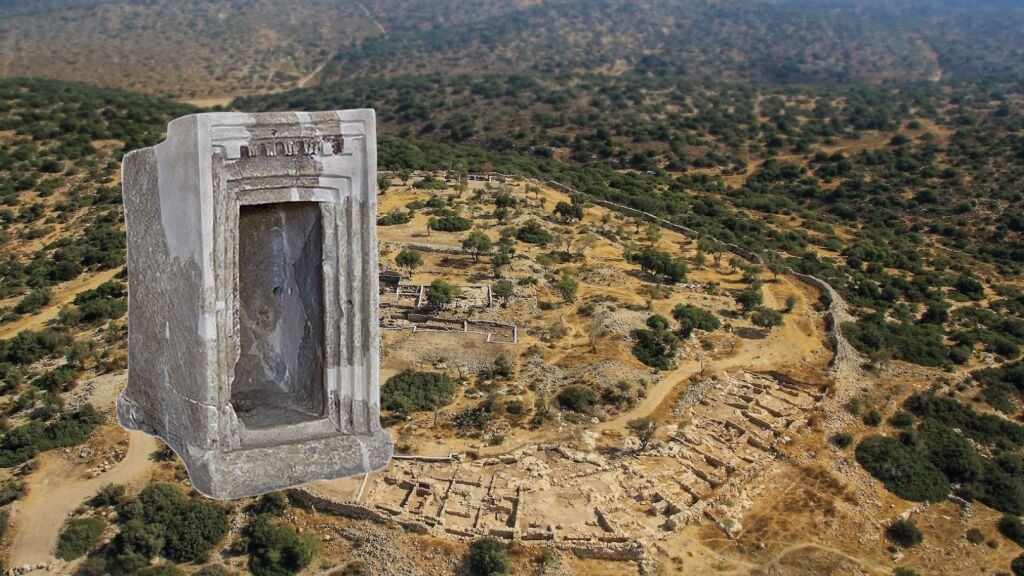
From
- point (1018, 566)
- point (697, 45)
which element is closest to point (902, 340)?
point (1018, 566)

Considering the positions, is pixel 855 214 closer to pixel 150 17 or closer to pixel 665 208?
pixel 665 208

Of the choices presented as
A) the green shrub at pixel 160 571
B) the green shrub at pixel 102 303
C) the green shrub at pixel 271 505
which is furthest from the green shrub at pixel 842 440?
the green shrub at pixel 102 303

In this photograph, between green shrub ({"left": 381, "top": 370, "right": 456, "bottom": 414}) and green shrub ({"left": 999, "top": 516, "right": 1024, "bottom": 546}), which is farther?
green shrub ({"left": 381, "top": 370, "right": 456, "bottom": 414})

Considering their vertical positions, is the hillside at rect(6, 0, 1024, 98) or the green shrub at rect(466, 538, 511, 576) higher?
the hillside at rect(6, 0, 1024, 98)

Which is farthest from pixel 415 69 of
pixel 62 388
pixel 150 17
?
pixel 62 388

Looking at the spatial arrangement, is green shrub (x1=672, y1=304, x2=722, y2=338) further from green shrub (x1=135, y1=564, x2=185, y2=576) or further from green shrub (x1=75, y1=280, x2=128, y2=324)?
green shrub (x1=75, y1=280, x2=128, y2=324)

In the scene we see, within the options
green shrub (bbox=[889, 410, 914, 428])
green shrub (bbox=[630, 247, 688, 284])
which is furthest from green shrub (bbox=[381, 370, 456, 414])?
green shrub (bbox=[889, 410, 914, 428])
